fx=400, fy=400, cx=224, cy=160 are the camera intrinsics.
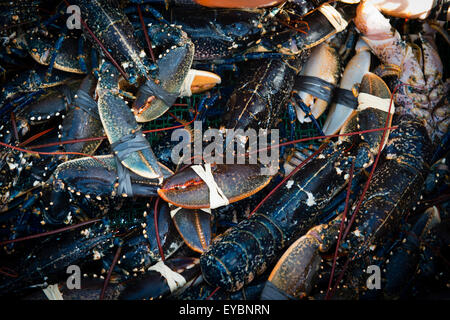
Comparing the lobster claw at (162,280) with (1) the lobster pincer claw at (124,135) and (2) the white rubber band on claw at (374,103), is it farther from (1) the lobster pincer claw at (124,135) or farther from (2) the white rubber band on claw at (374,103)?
(2) the white rubber band on claw at (374,103)

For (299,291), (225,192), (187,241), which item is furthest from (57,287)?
(299,291)

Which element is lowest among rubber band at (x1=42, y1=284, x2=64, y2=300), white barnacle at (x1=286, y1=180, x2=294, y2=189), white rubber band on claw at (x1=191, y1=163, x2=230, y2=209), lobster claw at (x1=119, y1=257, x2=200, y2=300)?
rubber band at (x1=42, y1=284, x2=64, y2=300)

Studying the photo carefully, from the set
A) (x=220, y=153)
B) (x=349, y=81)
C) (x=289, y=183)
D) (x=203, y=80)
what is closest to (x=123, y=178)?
(x=220, y=153)

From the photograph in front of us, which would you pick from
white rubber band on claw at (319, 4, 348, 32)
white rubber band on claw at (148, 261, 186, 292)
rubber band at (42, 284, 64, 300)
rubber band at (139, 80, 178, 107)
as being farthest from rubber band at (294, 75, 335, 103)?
rubber band at (42, 284, 64, 300)

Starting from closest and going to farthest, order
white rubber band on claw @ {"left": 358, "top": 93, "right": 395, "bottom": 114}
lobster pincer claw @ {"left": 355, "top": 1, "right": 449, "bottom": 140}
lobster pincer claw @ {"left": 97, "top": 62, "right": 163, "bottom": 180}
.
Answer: lobster pincer claw @ {"left": 97, "top": 62, "right": 163, "bottom": 180} → white rubber band on claw @ {"left": 358, "top": 93, "right": 395, "bottom": 114} → lobster pincer claw @ {"left": 355, "top": 1, "right": 449, "bottom": 140}

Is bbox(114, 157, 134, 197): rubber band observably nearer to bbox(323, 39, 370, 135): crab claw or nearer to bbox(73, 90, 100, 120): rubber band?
bbox(73, 90, 100, 120): rubber band

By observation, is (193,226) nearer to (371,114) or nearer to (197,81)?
(197,81)
